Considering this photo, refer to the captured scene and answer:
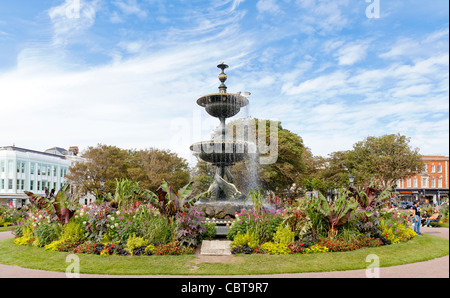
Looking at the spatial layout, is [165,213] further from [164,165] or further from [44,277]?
[164,165]

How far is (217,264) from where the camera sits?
28.3ft

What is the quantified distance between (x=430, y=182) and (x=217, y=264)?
65.2 meters

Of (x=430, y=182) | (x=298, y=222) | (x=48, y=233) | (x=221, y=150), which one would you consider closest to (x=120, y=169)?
(x=221, y=150)

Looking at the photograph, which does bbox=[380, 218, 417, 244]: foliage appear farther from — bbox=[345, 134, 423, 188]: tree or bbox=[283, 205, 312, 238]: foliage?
bbox=[345, 134, 423, 188]: tree

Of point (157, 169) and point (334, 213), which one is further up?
point (157, 169)

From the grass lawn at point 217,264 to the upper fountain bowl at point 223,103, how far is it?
317 inches

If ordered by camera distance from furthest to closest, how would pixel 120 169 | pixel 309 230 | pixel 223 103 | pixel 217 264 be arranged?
pixel 120 169, pixel 223 103, pixel 309 230, pixel 217 264

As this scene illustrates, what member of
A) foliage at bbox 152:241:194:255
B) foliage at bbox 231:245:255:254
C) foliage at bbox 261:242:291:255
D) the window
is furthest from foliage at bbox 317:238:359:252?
the window

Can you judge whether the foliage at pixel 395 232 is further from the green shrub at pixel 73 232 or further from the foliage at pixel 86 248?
the green shrub at pixel 73 232

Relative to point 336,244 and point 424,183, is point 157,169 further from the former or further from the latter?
point 424,183

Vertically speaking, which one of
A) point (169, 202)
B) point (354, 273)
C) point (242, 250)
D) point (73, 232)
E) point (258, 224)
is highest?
point (169, 202)

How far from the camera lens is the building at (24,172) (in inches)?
1874

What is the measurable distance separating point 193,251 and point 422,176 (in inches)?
2502

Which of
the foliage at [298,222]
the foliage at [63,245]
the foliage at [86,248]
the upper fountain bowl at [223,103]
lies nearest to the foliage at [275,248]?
the foliage at [298,222]
